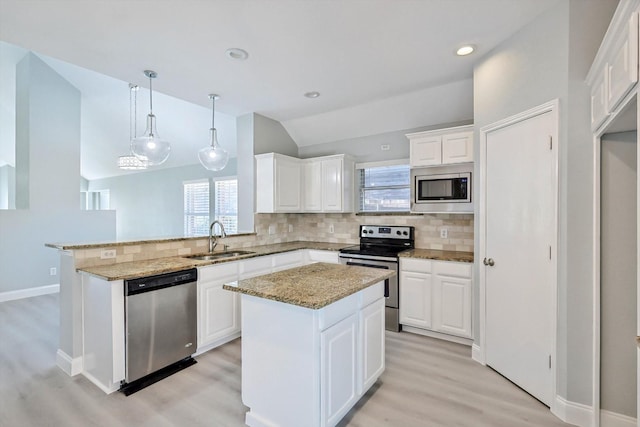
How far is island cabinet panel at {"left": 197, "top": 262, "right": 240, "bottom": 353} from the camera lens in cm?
292

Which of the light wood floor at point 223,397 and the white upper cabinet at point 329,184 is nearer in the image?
the light wood floor at point 223,397

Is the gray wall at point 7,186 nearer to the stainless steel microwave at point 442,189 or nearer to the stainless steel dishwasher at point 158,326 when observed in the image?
the stainless steel dishwasher at point 158,326

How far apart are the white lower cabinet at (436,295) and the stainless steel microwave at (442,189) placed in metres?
0.65

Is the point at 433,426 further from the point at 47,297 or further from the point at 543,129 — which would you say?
the point at 47,297

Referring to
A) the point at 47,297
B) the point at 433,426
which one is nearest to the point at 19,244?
the point at 47,297

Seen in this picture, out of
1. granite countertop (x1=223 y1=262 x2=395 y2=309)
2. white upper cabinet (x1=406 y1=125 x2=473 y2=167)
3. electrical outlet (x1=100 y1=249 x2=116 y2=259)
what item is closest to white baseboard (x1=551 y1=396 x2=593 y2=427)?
granite countertop (x1=223 y1=262 x2=395 y2=309)

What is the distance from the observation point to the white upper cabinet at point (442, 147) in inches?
129

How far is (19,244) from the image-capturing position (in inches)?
189

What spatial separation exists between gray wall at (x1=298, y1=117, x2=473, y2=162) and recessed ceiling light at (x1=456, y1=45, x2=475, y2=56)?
3.85 feet

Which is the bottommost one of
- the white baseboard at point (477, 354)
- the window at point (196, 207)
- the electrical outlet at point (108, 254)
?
the white baseboard at point (477, 354)

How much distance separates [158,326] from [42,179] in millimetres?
4296

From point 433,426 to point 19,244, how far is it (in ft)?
20.7

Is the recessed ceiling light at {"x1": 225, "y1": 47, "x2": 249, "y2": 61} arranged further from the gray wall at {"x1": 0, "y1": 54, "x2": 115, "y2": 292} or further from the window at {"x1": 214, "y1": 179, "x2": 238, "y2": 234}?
the gray wall at {"x1": 0, "y1": 54, "x2": 115, "y2": 292}

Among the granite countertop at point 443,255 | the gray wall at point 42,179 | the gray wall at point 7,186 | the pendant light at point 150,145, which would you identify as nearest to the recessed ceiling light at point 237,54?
the pendant light at point 150,145
